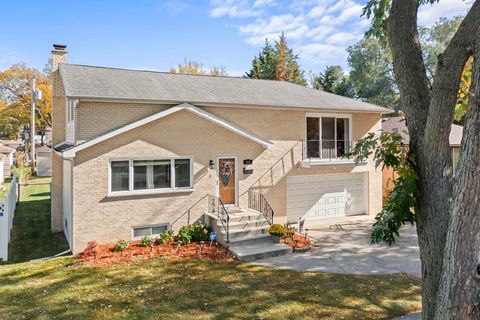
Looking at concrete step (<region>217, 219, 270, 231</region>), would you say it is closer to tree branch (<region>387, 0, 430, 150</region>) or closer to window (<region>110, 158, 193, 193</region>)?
window (<region>110, 158, 193, 193</region>)

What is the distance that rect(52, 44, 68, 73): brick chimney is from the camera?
15.0 m

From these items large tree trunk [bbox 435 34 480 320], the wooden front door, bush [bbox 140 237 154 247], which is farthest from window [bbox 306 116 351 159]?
large tree trunk [bbox 435 34 480 320]

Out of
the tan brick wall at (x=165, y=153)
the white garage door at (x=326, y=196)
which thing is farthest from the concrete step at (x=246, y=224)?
the white garage door at (x=326, y=196)

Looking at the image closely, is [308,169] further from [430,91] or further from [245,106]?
[430,91]

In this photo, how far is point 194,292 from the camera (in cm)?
783

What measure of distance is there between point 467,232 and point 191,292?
5952mm

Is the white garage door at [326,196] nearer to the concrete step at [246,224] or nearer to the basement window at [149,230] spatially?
the concrete step at [246,224]

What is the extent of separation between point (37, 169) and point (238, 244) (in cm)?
3415

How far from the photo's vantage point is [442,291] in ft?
13.6

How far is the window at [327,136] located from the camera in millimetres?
15828

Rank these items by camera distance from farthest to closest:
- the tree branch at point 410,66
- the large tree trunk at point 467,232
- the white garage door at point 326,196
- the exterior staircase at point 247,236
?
1. the white garage door at point 326,196
2. the exterior staircase at point 247,236
3. the tree branch at point 410,66
4. the large tree trunk at point 467,232

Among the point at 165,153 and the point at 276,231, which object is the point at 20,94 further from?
the point at 276,231

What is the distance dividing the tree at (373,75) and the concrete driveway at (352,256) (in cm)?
2843

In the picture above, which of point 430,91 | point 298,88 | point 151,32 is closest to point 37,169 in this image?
point 151,32
